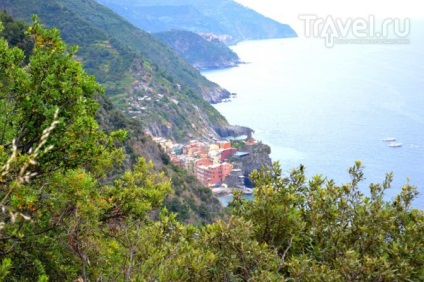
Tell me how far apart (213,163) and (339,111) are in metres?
29.9

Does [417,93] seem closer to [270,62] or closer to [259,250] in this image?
[270,62]

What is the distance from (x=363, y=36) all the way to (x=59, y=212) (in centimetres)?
17205

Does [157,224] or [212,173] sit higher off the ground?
[157,224]

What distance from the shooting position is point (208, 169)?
51.6 meters

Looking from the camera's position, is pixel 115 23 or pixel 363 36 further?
pixel 363 36

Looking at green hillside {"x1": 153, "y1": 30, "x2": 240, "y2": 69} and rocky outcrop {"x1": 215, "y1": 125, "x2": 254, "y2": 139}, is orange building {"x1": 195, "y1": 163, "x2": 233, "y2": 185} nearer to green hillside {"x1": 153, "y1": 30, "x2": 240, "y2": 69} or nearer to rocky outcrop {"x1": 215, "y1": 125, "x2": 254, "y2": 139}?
rocky outcrop {"x1": 215, "y1": 125, "x2": 254, "y2": 139}

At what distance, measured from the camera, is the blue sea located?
2063 inches

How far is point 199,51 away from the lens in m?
146

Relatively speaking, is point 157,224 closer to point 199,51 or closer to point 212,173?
point 212,173

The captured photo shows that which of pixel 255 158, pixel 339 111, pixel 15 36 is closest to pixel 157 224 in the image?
pixel 15 36

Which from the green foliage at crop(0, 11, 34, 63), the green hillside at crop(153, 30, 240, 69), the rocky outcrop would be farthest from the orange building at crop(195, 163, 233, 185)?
the green hillside at crop(153, 30, 240, 69)

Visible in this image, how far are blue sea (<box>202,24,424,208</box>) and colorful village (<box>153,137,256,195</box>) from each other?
14.6 ft

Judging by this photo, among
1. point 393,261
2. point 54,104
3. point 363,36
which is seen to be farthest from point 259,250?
point 363,36

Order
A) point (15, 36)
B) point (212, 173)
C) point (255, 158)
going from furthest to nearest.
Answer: point (255, 158) < point (212, 173) < point (15, 36)
